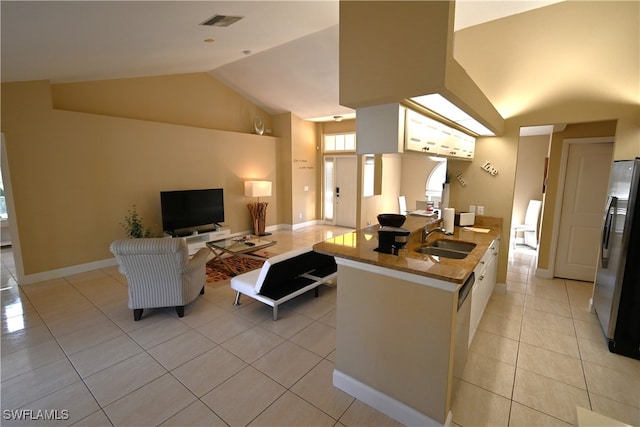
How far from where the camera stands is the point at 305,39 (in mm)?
4621

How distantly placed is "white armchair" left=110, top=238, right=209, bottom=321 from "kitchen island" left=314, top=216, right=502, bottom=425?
1.76 meters

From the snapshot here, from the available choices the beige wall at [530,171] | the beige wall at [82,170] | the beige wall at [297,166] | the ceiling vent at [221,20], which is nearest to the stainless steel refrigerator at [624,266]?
the beige wall at [530,171]

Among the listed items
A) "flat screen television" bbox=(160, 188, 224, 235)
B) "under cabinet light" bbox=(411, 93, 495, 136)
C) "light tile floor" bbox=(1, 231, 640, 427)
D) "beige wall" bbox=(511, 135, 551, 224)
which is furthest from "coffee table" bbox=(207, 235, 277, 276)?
"beige wall" bbox=(511, 135, 551, 224)

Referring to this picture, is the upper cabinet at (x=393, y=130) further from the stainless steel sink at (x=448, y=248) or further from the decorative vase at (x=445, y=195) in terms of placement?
the decorative vase at (x=445, y=195)

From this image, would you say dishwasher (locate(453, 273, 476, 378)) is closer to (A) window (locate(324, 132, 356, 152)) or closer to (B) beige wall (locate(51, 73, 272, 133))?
(B) beige wall (locate(51, 73, 272, 133))

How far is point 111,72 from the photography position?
4.39 meters

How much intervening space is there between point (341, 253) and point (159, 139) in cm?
493

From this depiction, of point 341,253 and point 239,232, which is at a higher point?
point 341,253

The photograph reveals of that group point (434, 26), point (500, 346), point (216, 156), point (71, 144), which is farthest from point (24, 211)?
point (500, 346)

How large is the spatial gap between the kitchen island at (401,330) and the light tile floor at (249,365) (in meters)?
0.19

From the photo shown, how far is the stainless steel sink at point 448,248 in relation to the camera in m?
2.93

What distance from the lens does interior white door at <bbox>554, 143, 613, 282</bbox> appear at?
412 centimetres

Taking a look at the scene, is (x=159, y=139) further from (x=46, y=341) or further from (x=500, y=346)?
(x=500, y=346)

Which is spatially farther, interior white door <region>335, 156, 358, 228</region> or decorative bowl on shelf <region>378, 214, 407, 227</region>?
interior white door <region>335, 156, 358, 228</region>
